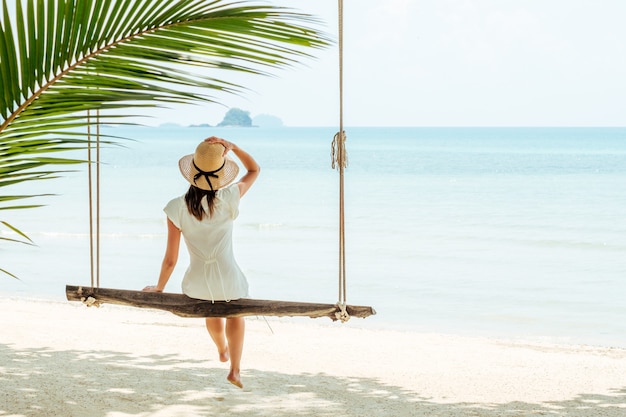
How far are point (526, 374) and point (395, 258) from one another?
728 cm

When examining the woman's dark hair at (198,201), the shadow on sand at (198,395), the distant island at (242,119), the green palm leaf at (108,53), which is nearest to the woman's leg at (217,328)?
the woman's dark hair at (198,201)

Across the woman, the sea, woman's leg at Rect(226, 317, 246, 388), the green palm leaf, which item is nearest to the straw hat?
the woman

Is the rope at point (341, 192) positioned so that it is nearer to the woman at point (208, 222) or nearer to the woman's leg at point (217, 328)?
the woman at point (208, 222)

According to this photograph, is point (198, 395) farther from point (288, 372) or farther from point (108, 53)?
point (108, 53)

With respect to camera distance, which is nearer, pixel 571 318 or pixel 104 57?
pixel 104 57

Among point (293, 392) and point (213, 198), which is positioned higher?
point (213, 198)

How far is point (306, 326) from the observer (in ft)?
25.3

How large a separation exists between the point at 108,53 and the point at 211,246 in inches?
51.5

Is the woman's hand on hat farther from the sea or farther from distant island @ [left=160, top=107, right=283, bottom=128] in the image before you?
distant island @ [left=160, top=107, right=283, bottom=128]

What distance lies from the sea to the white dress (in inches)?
14.5

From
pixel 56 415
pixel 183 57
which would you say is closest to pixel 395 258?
pixel 56 415

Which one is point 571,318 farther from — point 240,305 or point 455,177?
point 455,177

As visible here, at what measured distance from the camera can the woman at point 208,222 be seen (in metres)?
3.32

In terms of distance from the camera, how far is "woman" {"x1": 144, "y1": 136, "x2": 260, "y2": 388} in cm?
332
